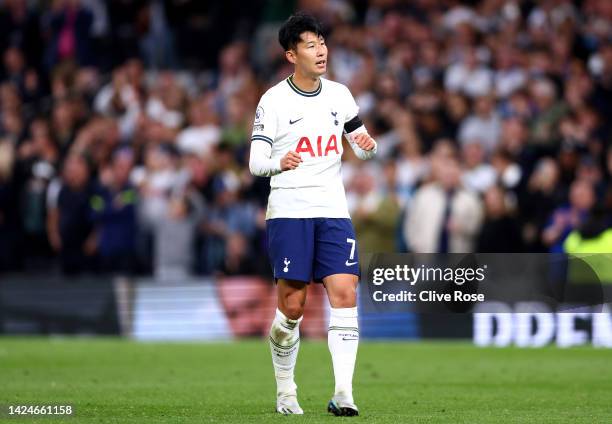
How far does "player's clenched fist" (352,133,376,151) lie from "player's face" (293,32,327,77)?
0.52 m

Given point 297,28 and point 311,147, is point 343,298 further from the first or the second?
point 297,28

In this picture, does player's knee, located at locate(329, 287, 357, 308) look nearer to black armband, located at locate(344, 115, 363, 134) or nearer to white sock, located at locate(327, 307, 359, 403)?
white sock, located at locate(327, 307, 359, 403)

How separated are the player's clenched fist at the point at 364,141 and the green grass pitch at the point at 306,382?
187 cm

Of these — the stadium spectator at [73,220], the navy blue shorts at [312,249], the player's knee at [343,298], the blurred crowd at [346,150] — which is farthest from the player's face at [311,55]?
the stadium spectator at [73,220]

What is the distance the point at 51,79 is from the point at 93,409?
53.0ft

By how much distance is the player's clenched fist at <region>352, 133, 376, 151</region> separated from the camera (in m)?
9.51

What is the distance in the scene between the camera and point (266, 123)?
373 inches

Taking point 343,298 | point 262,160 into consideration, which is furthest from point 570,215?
point 262,160

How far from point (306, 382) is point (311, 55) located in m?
4.46

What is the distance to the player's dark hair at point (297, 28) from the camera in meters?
9.55

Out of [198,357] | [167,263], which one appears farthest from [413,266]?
[167,263]

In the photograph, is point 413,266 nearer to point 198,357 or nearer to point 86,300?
point 198,357

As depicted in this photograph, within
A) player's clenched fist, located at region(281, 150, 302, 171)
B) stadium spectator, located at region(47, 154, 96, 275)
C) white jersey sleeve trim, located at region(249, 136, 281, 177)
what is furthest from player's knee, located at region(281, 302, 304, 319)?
stadium spectator, located at region(47, 154, 96, 275)

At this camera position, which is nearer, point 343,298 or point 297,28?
point 343,298
